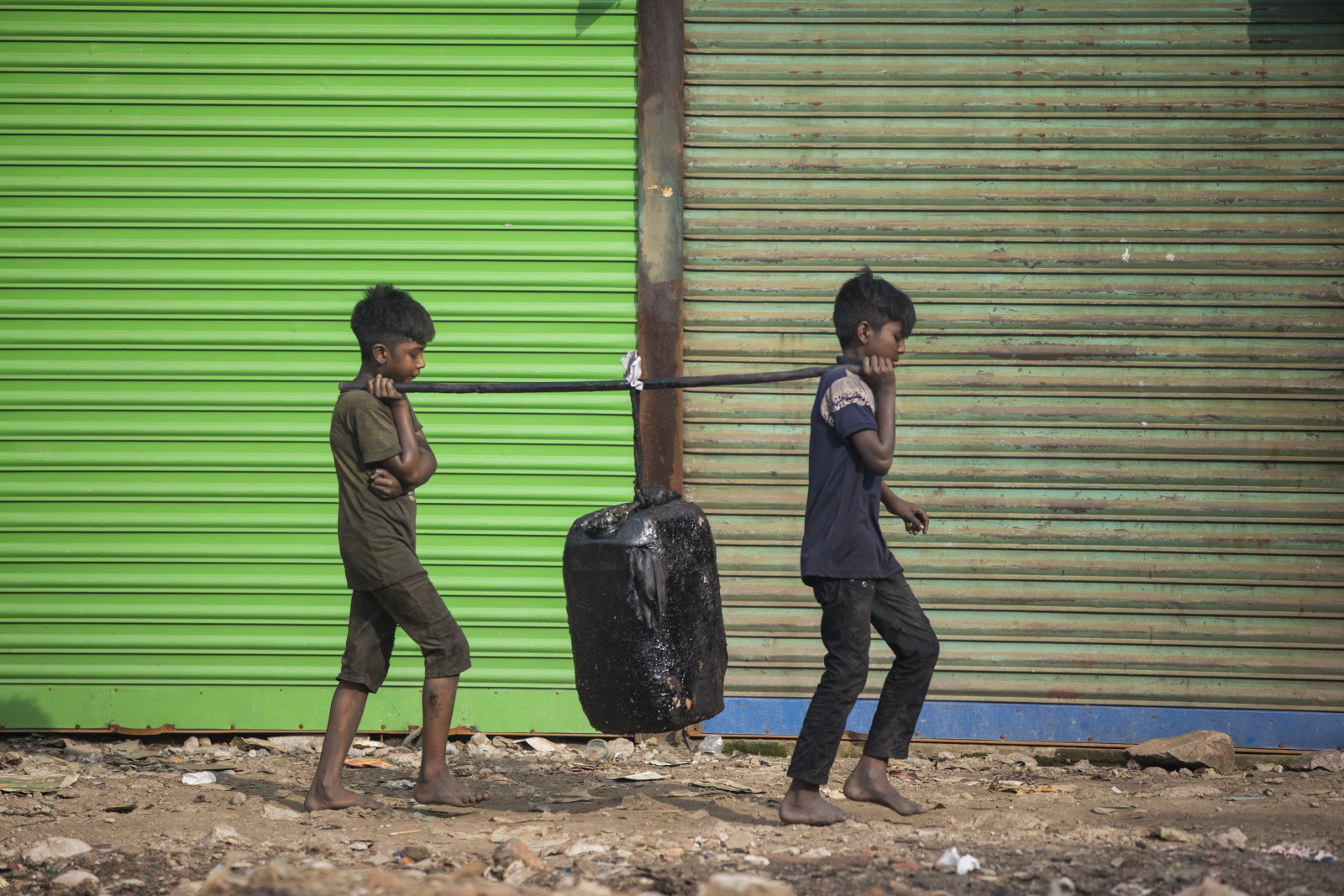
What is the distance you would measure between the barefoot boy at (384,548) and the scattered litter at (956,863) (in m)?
1.72

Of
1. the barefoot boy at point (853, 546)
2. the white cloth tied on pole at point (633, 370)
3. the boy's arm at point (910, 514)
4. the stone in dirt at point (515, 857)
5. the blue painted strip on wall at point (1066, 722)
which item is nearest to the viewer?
the stone in dirt at point (515, 857)

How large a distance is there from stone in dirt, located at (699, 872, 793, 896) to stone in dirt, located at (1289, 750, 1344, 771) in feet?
10.4

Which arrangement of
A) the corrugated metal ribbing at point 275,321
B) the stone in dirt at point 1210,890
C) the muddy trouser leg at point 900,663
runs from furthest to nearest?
the corrugated metal ribbing at point 275,321, the muddy trouser leg at point 900,663, the stone in dirt at point 1210,890

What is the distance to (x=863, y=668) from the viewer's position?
3.46 meters

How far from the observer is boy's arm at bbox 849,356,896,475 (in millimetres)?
3328

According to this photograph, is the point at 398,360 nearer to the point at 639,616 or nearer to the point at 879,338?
the point at 639,616

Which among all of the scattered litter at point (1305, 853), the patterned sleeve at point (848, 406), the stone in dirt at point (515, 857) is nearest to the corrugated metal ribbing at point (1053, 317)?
the patterned sleeve at point (848, 406)

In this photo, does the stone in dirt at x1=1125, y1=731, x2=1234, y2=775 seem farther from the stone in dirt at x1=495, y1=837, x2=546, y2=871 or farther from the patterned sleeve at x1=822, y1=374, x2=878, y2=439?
the stone in dirt at x1=495, y1=837, x2=546, y2=871

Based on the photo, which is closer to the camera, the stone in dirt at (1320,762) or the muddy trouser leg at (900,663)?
the muddy trouser leg at (900,663)

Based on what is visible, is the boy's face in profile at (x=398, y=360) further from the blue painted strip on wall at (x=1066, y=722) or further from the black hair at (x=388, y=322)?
the blue painted strip on wall at (x=1066, y=722)

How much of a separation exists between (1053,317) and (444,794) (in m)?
3.42

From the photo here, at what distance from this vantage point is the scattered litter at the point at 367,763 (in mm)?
4555

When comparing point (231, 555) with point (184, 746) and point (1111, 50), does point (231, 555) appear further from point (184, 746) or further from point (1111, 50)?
point (1111, 50)

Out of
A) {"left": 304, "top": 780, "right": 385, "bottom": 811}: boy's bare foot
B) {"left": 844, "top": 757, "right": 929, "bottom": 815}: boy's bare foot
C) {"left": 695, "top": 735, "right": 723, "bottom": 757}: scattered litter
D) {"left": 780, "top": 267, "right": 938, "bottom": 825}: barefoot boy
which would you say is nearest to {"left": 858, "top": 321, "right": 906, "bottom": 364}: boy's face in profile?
{"left": 780, "top": 267, "right": 938, "bottom": 825}: barefoot boy
